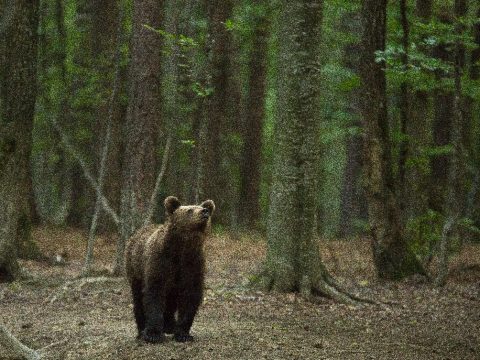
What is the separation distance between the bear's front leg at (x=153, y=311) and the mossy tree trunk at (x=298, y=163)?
444 centimetres

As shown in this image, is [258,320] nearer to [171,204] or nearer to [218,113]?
[171,204]

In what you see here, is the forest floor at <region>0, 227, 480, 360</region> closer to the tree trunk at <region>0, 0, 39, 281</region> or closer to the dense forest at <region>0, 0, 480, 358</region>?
the dense forest at <region>0, 0, 480, 358</region>

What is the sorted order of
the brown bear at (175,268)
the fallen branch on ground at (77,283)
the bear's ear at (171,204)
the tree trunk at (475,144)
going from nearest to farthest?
the brown bear at (175,268) → the bear's ear at (171,204) → the fallen branch on ground at (77,283) → the tree trunk at (475,144)

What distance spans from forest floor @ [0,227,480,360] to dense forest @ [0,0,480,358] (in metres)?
0.42

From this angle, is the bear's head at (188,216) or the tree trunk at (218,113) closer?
the bear's head at (188,216)

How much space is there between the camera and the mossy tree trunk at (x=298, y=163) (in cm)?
1341

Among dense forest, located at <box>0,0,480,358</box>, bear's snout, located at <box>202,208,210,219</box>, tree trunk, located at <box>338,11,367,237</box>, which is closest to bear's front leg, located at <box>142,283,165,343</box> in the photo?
bear's snout, located at <box>202,208,210,219</box>

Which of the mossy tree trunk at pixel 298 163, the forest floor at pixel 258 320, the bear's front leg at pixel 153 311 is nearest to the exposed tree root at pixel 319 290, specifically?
the mossy tree trunk at pixel 298 163

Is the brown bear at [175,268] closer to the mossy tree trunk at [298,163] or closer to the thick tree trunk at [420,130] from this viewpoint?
the mossy tree trunk at [298,163]

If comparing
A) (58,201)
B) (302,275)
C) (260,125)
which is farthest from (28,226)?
(58,201)

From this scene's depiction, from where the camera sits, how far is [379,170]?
51.8 ft

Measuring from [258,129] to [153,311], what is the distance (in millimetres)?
19681

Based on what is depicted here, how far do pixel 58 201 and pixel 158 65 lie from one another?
21.5 metres

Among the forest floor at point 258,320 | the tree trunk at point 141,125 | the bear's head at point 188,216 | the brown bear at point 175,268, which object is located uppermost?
the tree trunk at point 141,125
